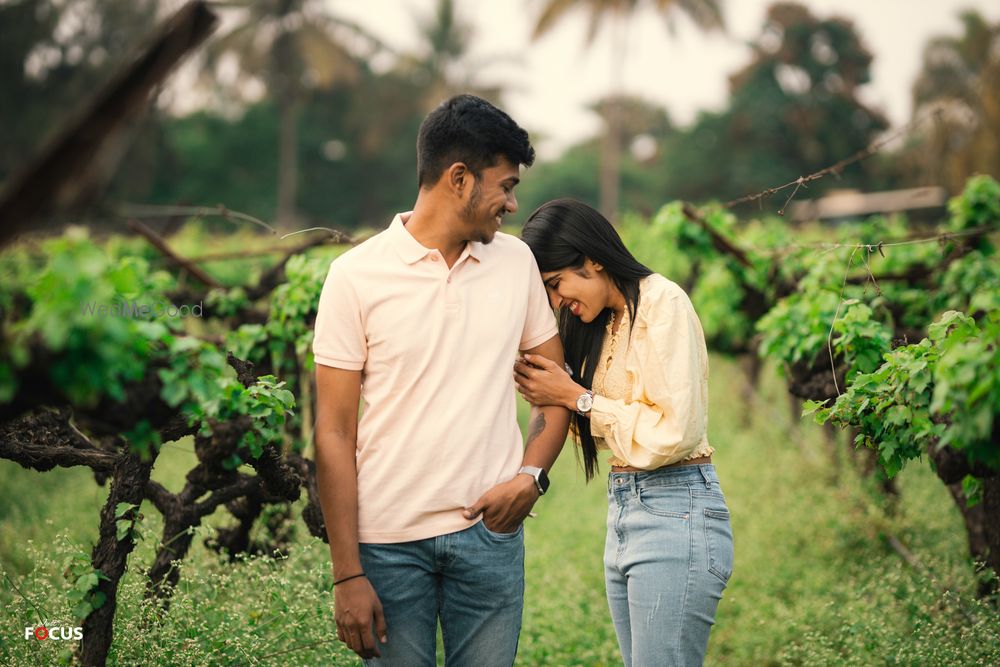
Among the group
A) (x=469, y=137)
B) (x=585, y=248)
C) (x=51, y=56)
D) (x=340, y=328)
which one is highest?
(x=51, y=56)

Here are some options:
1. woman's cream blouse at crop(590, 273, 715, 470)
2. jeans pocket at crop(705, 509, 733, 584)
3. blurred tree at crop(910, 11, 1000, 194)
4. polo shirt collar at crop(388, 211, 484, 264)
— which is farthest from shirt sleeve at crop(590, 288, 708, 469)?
blurred tree at crop(910, 11, 1000, 194)

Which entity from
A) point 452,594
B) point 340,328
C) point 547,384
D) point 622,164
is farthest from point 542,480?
point 622,164

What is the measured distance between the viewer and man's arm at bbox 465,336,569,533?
2.44 meters

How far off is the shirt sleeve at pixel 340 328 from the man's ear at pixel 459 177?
16.0 inches

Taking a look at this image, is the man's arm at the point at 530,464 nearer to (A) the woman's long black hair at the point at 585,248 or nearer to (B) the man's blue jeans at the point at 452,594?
(B) the man's blue jeans at the point at 452,594

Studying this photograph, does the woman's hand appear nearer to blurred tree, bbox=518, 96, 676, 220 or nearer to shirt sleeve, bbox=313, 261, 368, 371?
shirt sleeve, bbox=313, 261, 368, 371

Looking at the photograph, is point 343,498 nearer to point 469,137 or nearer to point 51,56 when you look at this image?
point 469,137

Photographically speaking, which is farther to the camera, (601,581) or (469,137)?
(601,581)

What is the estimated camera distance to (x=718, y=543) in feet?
8.42

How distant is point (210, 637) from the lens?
10.8 feet

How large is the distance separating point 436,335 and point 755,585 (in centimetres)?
423

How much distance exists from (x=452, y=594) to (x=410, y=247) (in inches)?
40.3

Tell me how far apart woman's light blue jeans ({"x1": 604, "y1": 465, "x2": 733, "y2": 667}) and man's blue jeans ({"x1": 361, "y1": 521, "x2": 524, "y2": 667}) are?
14.1 inches

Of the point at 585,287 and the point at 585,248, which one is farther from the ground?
the point at 585,248
